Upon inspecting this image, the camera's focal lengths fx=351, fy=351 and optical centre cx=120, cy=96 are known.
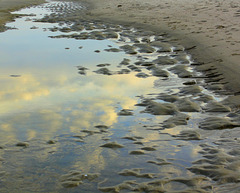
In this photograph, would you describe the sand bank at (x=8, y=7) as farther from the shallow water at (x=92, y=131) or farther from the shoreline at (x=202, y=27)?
the shallow water at (x=92, y=131)

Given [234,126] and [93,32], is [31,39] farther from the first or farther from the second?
[234,126]

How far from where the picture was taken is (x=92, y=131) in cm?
506

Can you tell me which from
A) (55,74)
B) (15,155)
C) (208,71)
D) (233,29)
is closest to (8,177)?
(15,155)

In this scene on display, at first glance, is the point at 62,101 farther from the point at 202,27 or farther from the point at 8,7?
the point at 8,7

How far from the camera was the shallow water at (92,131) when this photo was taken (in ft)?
12.4

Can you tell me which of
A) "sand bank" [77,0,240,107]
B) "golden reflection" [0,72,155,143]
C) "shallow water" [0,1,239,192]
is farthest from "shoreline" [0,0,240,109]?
"golden reflection" [0,72,155,143]

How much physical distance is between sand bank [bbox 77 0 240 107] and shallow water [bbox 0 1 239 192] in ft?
1.91

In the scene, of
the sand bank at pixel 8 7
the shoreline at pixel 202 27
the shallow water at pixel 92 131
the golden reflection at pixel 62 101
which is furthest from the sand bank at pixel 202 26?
the sand bank at pixel 8 7

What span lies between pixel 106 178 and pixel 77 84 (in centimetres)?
381

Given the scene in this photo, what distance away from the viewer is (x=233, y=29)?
1158 centimetres

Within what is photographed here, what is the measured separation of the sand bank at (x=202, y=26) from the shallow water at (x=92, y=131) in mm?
583

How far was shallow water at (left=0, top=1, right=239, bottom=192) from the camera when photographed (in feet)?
12.4

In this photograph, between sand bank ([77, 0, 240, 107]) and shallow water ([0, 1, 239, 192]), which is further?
sand bank ([77, 0, 240, 107])

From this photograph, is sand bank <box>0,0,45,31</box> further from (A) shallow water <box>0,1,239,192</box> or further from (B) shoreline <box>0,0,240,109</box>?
(A) shallow water <box>0,1,239,192</box>
